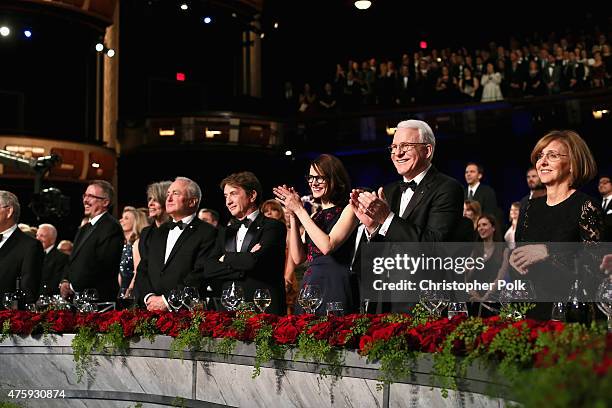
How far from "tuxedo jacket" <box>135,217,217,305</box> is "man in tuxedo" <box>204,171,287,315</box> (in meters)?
0.11

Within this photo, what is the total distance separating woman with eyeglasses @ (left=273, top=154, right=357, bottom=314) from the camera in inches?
149

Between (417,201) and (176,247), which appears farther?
(176,247)

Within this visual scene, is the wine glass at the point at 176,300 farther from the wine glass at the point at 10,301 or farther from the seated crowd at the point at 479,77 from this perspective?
the seated crowd at the point at 479,77

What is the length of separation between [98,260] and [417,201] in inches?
105

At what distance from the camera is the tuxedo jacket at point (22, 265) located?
506 cm

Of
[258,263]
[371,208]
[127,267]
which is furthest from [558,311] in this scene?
[127,267]

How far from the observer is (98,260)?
5461 mm

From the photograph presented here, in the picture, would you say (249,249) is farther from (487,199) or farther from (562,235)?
(487,199)

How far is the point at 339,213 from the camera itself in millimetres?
3947

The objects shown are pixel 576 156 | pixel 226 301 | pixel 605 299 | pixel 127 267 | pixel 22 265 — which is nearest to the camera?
pixel 605 299

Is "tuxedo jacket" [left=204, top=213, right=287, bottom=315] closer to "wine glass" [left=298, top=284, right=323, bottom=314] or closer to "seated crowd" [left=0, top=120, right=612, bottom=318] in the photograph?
"seated crowd" [left=0, top=120, right=612, bottom=318]

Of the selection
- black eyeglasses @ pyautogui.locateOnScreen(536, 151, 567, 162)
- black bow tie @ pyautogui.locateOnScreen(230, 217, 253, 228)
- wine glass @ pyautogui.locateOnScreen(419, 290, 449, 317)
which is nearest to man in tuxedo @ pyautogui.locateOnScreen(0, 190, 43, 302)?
black bow tie @ pyautogui.locateOnScreen(230, 217, 253, 228)

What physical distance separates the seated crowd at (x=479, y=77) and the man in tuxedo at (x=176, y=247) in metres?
8.06

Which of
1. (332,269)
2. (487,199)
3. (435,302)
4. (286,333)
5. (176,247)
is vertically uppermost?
(487,199)
